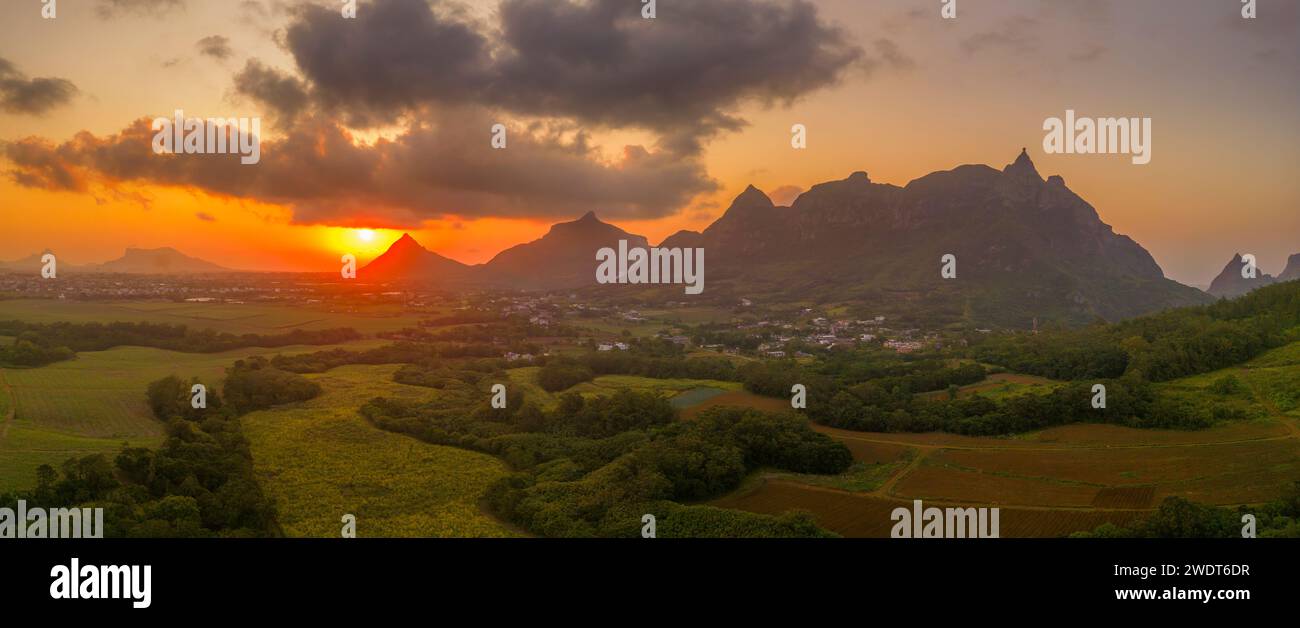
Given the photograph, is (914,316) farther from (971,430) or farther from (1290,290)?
(971,430)

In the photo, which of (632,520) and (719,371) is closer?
(632,520)

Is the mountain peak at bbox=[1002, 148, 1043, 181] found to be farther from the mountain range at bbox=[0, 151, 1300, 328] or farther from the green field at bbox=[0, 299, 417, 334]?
the green field at bbox=[0, 299, 417, 334]

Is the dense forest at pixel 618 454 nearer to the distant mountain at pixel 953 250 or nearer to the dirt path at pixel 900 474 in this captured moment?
the dirt path at pixel 900 474

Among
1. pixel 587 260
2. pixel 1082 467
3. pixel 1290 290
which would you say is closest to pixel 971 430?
pixel 1082 467

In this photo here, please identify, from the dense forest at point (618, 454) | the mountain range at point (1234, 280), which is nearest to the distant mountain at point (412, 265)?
the dense forest at point (618, 454)

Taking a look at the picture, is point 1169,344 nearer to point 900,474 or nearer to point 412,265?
point 900,474
